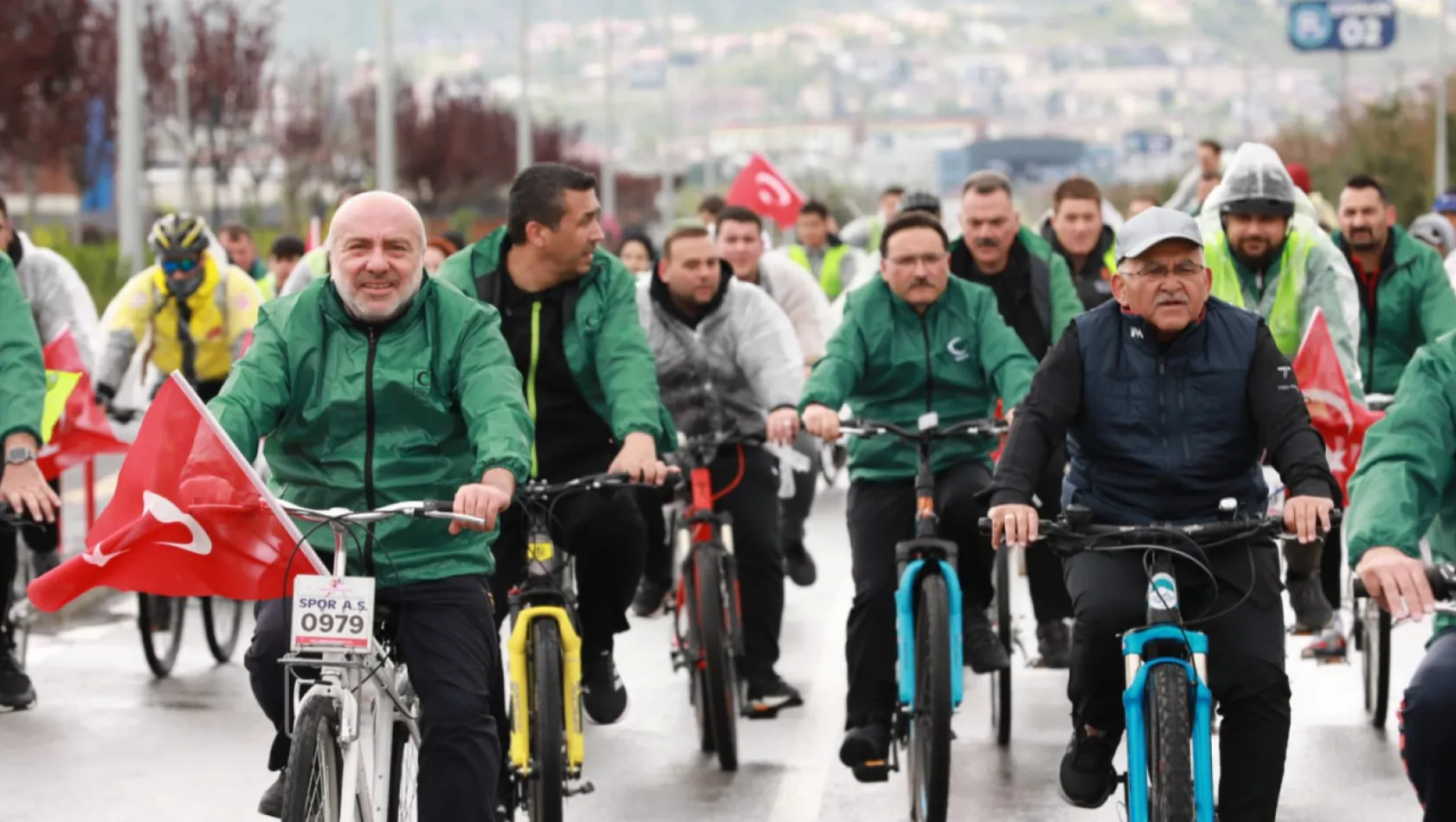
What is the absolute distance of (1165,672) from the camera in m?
6.03

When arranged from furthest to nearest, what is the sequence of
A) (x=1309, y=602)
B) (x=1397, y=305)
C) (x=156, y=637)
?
(x=156, y=637) < (x=1397, y=305) < (x=1309, y=602)

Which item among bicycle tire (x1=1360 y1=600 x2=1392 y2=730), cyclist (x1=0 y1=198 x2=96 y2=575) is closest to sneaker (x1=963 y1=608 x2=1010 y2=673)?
bicycle tire (x1=1360 y1=600 x2=1392 y2=730)

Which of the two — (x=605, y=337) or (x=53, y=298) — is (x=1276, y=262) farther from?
(x=53, y=298)

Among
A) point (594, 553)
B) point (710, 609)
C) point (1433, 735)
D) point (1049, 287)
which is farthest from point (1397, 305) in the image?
point (1433, 735)

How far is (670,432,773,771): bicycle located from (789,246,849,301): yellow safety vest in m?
10.3

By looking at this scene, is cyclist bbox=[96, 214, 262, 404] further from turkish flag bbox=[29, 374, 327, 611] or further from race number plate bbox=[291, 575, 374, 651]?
race number plate bbox=[291, 575, 374, 651]

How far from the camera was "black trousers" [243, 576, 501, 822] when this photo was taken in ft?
20.8

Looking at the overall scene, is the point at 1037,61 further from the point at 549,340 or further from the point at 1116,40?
the point at 549,340

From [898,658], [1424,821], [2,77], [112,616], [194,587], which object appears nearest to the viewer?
[1424,821]

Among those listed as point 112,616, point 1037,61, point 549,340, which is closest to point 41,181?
point 112,616

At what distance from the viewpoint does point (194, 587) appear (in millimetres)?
6184

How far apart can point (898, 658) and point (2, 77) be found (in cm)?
3289

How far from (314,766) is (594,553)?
2728mm

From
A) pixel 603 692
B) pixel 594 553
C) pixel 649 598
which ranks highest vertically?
pixel 594 553
